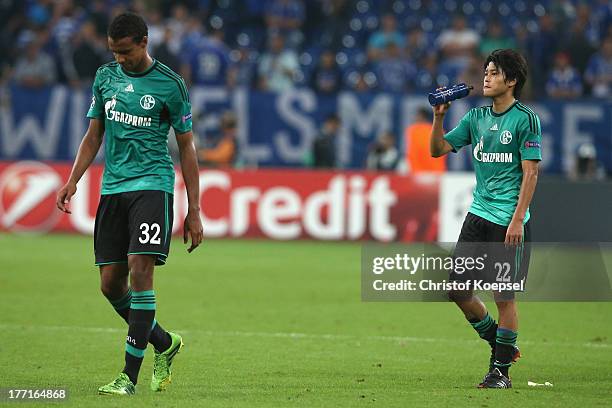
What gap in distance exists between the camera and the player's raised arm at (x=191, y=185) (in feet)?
24.0

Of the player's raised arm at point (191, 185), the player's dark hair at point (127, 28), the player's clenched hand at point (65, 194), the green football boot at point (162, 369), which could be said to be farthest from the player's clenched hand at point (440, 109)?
the player's clenched hand at point (65, 194)

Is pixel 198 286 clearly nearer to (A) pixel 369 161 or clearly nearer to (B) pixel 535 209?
(B) pixel 535 209

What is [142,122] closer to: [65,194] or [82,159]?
[82,159]

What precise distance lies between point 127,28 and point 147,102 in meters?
0.47

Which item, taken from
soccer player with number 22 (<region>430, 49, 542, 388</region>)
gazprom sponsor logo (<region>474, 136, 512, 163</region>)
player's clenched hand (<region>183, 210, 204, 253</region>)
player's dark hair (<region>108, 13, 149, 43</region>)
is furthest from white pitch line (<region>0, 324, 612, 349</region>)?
player's dark hair (<region>108, 13, 149, 43</region>)

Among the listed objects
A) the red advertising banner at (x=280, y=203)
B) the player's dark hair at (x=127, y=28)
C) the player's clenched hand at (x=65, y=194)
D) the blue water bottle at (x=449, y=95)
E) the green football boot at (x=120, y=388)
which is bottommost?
the green football boot at (x=120, y=388)

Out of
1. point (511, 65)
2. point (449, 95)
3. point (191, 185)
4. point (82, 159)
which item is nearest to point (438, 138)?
point (449, 95)

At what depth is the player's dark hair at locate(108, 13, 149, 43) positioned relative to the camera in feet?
23.3

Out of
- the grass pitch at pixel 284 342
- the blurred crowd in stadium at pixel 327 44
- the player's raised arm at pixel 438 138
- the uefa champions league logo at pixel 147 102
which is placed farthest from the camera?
the blurred crowd in stadium at pixel 327 44

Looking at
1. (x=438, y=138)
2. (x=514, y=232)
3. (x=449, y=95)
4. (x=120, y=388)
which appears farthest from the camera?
(x=438, y=138)

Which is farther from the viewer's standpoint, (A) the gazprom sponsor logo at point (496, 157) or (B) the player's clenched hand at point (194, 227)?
(A) the gazprom sponsor logo at point (496, 157)

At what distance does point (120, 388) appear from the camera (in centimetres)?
705

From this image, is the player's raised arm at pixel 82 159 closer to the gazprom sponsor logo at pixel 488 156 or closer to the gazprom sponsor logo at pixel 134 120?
the gazprom sponsor logo at pixel 134 120

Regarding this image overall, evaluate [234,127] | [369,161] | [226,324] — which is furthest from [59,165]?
[226,324]
